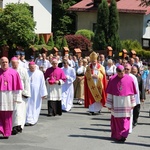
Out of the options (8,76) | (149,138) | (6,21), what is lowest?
(149,138)

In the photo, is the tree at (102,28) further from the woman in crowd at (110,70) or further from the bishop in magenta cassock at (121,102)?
the bishop in magenta cassock at (121,102)

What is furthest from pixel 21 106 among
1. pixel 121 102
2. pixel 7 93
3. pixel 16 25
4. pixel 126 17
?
pixel 126 17

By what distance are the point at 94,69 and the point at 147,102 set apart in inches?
195

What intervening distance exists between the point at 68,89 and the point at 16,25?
14.1 metres

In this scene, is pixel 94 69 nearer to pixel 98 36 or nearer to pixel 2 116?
pixel 2 116

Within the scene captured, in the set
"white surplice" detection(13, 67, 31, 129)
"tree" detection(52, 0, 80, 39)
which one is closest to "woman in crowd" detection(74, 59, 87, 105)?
"white surplice" detection(13, 67, 31, 129)

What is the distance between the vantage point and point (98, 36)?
3678 cm

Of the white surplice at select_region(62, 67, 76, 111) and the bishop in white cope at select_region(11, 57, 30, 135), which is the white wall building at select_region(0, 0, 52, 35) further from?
the bishop in white cope at select_region(11, 57, 30, 135)

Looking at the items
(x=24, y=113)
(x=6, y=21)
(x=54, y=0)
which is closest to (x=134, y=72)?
(x=24, y=113)

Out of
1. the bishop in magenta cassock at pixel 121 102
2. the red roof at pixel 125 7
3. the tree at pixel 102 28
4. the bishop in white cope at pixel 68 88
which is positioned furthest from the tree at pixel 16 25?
the bishop in magenta cassock at pixel 121 102

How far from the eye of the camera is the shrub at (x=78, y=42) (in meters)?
37.2

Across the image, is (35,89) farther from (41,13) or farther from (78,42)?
(41,13)

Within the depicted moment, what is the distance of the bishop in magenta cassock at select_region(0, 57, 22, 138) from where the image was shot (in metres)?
12.6

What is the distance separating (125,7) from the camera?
4366cm
